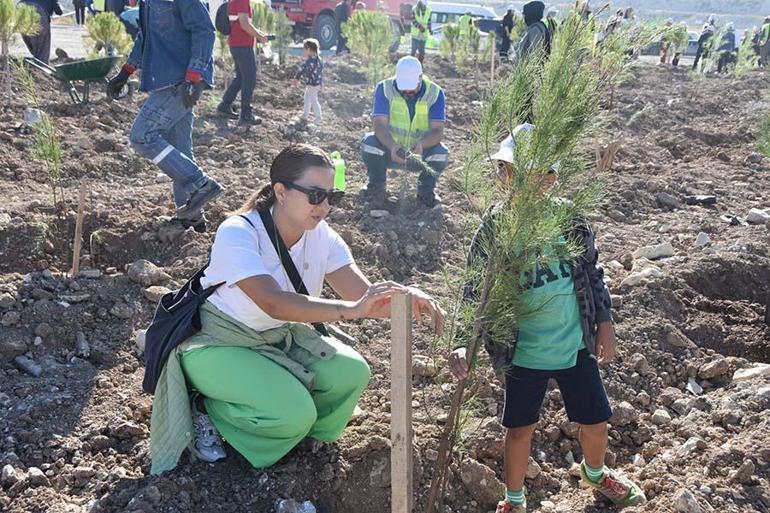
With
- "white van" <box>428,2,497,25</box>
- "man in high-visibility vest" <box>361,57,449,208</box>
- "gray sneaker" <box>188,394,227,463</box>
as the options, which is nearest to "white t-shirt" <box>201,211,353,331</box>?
"gray sneaker" <box>188,394,227,463</box>

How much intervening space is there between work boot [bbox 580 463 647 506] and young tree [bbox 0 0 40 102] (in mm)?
6815

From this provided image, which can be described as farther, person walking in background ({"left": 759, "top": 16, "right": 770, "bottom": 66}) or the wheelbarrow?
person walking in background ({"left": 759, "top": 16, "right": 770, "bottom": 66})

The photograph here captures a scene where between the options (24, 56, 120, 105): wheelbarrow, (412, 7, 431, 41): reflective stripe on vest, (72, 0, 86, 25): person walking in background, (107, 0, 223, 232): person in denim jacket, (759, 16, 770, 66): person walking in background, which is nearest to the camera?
(107, 0, 223, 232): person in denim jacket

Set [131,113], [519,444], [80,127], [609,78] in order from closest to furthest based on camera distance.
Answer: [609,78] → [519,444] → [80,127] → [131,113]

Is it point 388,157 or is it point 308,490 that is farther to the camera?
point 388,157

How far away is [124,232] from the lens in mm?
5008

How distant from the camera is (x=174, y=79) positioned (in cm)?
495

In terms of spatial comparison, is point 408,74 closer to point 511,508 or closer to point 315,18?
point 511,508

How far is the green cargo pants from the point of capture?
2.88 meters

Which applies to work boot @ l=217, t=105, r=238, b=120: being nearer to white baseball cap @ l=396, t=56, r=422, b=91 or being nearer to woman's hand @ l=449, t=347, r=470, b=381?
white baseball cap @ l=396, t=56, r=422, b=91

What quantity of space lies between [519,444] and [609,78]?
4.40 ft

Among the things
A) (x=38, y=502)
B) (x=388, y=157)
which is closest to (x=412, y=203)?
(x=388, y=157)

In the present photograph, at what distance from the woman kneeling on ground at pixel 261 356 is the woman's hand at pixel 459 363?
39 cm

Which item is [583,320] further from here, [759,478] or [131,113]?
[131,113]
